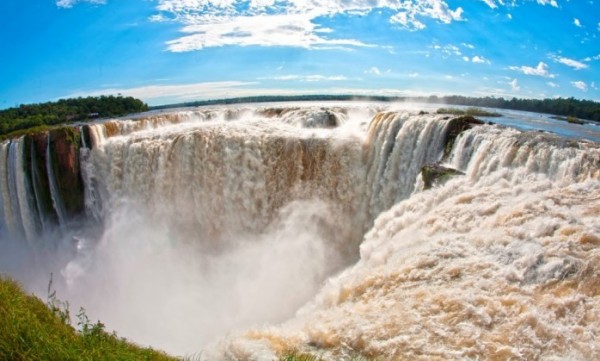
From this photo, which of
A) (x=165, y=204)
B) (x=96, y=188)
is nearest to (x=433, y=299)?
(x=165, y=204)

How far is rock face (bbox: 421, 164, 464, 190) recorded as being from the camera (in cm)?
1080

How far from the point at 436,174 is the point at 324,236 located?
5798 millimetres

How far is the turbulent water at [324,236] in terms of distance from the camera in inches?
231

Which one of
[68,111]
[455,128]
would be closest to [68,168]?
[455,128]

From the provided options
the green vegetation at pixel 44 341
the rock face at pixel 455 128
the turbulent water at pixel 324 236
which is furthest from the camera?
the rock face at pixel 455 128

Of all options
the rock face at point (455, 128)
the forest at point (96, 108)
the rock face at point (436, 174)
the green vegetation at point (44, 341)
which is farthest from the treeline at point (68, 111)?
the green vegetation at point (44, 341)

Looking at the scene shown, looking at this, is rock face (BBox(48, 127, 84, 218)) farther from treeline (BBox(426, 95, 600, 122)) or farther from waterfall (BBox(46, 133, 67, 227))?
treeline (BBox(426, 95, 600, 122))

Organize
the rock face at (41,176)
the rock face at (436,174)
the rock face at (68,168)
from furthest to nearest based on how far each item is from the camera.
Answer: the rock face at (41,176) → the rock face at (68,168) → the rock face at (436,174)

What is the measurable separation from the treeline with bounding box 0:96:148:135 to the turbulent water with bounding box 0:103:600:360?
2077cm

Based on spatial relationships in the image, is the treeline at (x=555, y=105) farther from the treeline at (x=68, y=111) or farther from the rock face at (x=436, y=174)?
the treeline at (x=68, y=111)

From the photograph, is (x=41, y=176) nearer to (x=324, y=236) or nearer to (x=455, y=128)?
(x=324, y=236)

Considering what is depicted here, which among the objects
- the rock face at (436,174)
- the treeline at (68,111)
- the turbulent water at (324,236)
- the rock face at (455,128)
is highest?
the treeline at (68,111)

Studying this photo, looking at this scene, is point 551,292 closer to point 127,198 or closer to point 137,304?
point 137,304

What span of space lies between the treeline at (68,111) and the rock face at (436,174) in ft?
115
